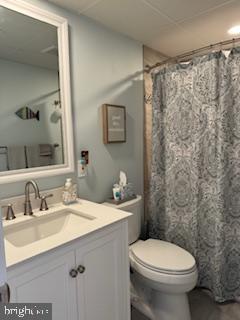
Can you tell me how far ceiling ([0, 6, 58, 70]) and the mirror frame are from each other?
1.3 inches

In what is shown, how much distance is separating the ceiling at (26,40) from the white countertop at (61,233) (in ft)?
3.08

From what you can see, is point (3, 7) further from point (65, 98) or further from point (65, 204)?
point (65, 204)

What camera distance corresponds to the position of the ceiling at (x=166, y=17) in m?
1.46

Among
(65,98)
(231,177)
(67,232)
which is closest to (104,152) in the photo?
(65,98)

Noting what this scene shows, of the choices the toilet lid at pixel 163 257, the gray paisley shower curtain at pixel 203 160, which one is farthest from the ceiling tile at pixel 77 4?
the toilet lid at pixel 163 257

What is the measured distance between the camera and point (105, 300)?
3.93 ft

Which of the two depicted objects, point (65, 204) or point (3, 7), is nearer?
point (3, 7)

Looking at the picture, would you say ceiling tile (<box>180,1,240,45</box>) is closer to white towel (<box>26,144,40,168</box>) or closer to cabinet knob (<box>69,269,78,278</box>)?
white towel (<box>26,144,40,168</box>)

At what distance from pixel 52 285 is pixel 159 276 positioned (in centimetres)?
73

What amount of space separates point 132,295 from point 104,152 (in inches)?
45.6

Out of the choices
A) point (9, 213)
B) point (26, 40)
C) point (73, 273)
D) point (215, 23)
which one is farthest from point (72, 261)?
point (215, 23)

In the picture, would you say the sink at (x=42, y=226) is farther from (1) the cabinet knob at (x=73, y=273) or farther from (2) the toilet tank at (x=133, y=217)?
(2) the toilet tank at (x=133, y=217)

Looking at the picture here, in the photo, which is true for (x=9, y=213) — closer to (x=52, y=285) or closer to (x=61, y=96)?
(x=52, y=285)

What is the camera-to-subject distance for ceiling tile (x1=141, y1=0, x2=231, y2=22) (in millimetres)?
1440
